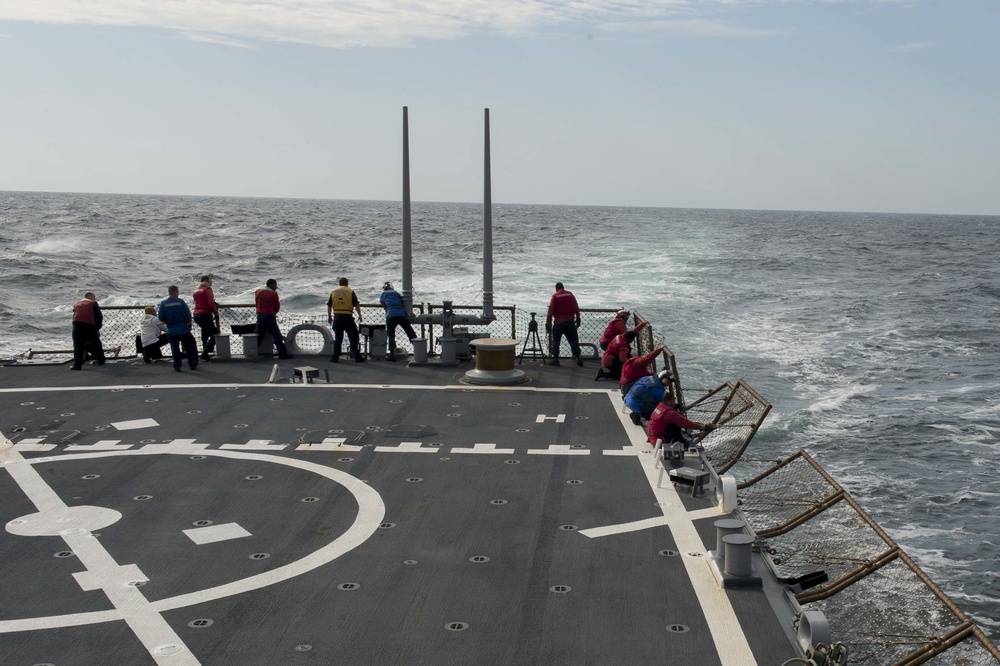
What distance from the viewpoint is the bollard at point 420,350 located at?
18953 millimetres

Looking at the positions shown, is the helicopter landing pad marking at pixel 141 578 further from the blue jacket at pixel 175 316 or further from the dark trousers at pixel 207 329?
the dark trousers at pixel 207 329

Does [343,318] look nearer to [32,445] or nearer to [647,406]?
[32,445]

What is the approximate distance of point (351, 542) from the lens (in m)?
9.55

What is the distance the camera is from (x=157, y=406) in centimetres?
1545

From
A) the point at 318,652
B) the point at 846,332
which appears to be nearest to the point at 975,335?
the point at 846,332

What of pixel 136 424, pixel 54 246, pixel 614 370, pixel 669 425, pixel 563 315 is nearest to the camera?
pixel 669 425

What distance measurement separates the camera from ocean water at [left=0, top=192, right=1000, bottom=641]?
2114 centimetres

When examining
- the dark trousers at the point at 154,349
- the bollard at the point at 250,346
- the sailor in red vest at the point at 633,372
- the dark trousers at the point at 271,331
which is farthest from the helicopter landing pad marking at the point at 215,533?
the dark trousers at the point at 154,349

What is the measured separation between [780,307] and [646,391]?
3879 cm

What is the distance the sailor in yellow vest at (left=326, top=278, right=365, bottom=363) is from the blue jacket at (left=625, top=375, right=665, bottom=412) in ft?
23.2

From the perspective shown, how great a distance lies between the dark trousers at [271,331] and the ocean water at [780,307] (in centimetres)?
794

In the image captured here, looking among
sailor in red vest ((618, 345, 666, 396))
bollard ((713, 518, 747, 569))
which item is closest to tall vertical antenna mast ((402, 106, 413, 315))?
sailor in red vest ((618, 345, 666, 396))

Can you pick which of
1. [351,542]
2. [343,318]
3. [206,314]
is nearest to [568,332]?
[343,318]

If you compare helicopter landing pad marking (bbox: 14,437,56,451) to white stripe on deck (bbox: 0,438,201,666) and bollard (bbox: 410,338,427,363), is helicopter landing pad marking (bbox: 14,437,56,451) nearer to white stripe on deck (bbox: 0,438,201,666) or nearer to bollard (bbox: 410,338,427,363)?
white stripe on deck (bbox: 0,438,201,666)
